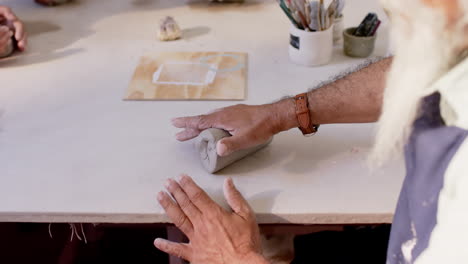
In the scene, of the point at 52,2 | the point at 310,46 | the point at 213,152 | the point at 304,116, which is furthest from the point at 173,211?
the point at 52,2

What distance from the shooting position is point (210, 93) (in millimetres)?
1143

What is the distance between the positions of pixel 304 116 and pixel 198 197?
29cm

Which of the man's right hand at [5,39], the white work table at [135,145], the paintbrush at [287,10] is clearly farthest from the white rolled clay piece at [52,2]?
the paintbrush at [287,10]

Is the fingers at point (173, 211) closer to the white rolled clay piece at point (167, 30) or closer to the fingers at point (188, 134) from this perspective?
the fingers at point (188, 134)

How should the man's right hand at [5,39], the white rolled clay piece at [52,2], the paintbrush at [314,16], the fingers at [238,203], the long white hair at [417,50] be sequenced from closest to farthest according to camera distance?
1. the long white hair at [417,50]
2. the fingers at [238,203]
3. the paintbrush at [314,16]
4. the man's right hand at [5,39]
5. the white rolled clay piece at [52,2]

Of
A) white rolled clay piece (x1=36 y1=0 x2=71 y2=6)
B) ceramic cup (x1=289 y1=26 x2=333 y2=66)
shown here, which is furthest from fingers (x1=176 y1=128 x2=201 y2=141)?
white rolled clay piece (x1=36 y1=0 x2=71 y2=6)

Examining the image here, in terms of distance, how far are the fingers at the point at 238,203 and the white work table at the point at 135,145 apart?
0.02 metres

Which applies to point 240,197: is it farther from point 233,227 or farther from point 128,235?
point 128,235

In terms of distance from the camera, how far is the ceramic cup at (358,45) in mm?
1253

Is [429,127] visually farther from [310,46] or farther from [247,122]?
[310,46]

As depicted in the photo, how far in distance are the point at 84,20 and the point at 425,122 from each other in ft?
4.13

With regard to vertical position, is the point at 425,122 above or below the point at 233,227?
above

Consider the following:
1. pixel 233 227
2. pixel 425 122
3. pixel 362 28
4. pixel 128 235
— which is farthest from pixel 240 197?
pixel 128 235

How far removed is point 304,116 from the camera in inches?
38.2
